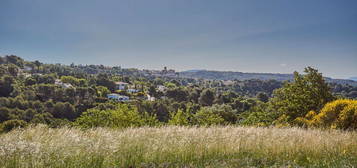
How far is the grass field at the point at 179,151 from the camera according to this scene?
3.68 m

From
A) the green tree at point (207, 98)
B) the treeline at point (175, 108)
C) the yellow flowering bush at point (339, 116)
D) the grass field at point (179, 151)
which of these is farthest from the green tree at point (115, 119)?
the green tree at point (207, 98)

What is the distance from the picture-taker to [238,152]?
4828 mm

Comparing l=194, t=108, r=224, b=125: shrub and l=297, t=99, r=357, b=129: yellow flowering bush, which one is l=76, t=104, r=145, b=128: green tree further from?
l=297, t=99, r=357, b=129: yellow flowering bush

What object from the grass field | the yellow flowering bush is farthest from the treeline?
the grass field

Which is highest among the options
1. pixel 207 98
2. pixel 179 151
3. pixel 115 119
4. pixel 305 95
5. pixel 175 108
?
pixel 305 95

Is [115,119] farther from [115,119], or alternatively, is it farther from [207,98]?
[207,98]

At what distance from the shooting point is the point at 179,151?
15.0 ft

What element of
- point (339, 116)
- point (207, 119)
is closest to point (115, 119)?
point (207, 119)

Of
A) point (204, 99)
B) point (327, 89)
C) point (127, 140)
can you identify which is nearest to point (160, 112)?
point (204, 99)

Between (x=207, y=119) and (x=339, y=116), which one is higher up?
(x=339, y=116)

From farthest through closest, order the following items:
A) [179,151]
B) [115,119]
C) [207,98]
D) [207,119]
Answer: [207,98], [207,119], [115,119], [179,151]

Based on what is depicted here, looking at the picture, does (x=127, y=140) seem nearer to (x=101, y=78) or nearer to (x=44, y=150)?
(x=44, y=150)

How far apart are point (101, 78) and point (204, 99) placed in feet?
176

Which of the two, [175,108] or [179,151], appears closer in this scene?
[179,151]
